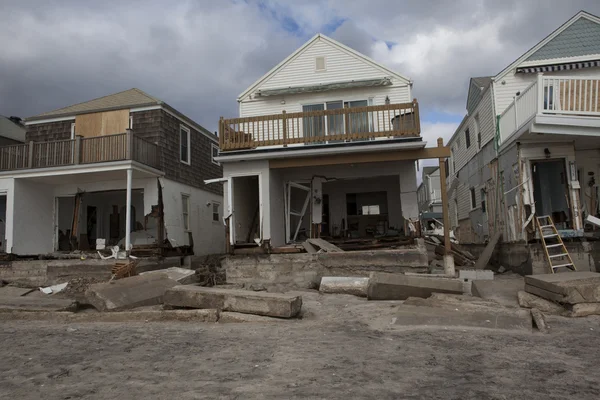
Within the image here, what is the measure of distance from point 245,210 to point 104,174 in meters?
5.58

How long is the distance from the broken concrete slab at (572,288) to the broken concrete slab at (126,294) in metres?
7.28

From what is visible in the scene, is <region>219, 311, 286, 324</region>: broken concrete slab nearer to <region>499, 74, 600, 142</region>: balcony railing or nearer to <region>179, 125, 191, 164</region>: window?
<region>499, 74, 600, 142</region>: balcony railing

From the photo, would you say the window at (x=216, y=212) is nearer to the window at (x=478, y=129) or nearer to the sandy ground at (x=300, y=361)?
the window at (x=478, y=129)

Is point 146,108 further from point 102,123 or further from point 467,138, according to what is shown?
point 467,138

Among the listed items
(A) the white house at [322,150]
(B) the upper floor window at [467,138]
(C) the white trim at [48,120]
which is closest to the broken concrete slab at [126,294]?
(A) the white house at [322,150]

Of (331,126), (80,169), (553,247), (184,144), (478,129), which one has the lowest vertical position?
(553,247)

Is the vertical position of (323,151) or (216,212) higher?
(323,151)

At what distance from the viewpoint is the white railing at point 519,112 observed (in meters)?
11.6

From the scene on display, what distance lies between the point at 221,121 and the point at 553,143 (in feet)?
32.5

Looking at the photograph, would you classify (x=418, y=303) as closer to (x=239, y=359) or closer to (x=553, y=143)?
(x=239, y=359)

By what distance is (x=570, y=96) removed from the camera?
1133cm

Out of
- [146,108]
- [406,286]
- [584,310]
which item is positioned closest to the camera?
[584,310]

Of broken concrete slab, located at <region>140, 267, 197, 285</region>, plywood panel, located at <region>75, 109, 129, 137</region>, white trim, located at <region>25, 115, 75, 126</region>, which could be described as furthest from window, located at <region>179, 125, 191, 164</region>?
broken concrete slab, located at <region>140, 267, 197, 285</region>

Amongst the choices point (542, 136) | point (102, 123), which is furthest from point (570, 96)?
point (102, 123)
